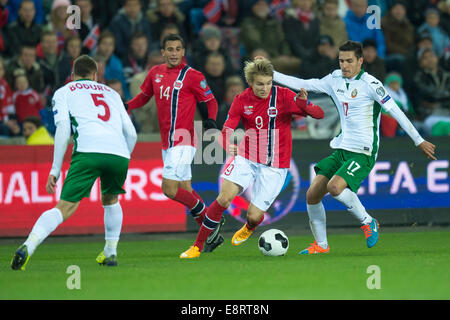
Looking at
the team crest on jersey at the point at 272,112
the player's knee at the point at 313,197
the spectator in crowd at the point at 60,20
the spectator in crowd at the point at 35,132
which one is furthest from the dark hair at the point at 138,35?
the player's knee at the point at 313,197

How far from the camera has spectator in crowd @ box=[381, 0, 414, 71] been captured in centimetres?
1680

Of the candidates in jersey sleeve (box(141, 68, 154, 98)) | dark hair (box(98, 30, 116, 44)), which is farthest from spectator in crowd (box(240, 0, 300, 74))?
jersey sleeve (box(141, 68, 154, 98))

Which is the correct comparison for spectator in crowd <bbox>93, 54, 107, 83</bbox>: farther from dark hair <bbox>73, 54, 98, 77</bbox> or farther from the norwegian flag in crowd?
dark hair <bbox>73, 54, 98, 77</bbox>

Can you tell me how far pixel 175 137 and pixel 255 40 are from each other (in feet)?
18.1

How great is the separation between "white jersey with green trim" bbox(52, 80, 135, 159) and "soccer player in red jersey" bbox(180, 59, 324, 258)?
152 cm

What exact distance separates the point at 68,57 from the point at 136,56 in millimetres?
1162

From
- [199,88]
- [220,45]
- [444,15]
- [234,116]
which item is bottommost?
[234,116]

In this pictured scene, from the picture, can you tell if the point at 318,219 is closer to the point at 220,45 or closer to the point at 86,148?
the point at 86,148

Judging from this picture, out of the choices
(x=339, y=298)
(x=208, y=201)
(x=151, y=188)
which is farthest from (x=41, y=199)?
(x=339, y=298)

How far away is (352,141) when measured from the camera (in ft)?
32.8

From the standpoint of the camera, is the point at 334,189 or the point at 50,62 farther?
the point at 50,62

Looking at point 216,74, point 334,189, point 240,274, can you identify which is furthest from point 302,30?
point 240,274

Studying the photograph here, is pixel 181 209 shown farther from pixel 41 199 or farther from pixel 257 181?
pixel 257 181

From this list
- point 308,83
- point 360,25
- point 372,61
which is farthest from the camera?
point 360,25
